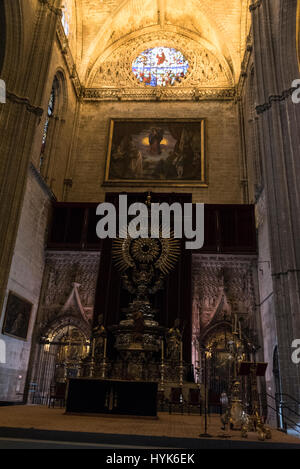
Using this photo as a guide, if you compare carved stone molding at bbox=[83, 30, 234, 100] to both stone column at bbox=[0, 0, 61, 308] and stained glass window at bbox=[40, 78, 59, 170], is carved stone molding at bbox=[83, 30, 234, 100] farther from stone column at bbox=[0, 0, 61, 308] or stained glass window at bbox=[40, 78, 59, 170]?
stone column at bbox=[0, 0, 61, 308]

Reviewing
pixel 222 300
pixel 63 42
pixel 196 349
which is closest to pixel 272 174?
pixel 222 300

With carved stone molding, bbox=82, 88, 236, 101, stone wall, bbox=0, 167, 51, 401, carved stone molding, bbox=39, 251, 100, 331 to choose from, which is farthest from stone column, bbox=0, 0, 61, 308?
carved stone molding, bbox=82, 88, 236, 101

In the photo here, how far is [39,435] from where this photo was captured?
15.8ft

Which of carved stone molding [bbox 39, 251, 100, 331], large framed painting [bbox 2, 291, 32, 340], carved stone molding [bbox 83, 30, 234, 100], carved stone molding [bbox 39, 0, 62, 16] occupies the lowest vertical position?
large framed painting [bbox 2, 291, 32, 340]

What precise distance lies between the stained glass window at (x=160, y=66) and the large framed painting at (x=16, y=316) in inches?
494

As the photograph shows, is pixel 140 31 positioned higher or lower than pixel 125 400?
higher

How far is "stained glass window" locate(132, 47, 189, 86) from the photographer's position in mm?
18859

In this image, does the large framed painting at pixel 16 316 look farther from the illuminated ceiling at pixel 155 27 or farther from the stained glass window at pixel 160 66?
the stained glass window at pixel 160 66

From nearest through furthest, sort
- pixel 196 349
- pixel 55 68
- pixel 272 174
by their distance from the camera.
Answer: pixel 272 174, pixel 196 349, pixel 55 68

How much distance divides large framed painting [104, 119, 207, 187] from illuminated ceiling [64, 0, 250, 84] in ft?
11.0

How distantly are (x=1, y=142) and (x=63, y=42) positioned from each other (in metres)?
7.06

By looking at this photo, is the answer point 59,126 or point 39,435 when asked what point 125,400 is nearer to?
point 39,435

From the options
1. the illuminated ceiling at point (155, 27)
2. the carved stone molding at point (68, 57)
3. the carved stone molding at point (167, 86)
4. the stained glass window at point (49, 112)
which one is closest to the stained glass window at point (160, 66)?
the carved stone molding at point (167, 86)

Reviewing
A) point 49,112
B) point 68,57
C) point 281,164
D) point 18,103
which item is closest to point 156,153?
point 49,112
